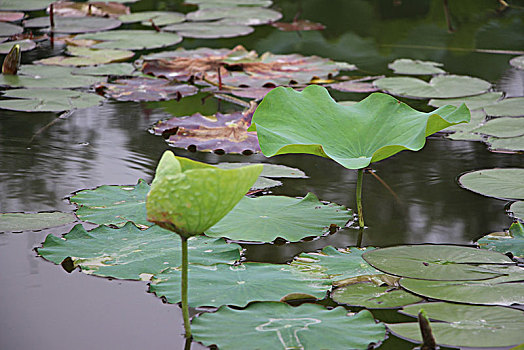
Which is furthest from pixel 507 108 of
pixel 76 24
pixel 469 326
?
pixel 76 24

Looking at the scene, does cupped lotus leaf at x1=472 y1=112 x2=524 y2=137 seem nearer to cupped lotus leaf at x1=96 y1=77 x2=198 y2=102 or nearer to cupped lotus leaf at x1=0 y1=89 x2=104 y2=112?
cupped lotus leaf at x1=96 y1=77 x2=198 y2=102

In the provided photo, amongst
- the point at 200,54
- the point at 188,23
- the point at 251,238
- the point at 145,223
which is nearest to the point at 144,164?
the point at 145,223

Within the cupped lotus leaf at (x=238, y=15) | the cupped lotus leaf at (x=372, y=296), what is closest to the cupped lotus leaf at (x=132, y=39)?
the cupped lotus leaf at (x=238, y=15)

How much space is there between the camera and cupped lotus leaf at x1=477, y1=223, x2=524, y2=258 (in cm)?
115

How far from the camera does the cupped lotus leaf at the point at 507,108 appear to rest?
2008mm

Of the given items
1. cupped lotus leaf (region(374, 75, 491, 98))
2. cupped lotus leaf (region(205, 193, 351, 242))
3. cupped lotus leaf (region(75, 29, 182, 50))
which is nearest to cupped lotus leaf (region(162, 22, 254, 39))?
cupped lotus leaf (region(75, 29, 182, 50))

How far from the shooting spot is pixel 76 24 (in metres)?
3.48

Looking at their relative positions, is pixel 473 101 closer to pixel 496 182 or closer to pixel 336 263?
pixel 496 182

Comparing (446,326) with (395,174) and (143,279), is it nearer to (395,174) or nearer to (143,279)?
(143,279)

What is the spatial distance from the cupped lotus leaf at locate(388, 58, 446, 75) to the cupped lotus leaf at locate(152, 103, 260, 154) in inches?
35.6

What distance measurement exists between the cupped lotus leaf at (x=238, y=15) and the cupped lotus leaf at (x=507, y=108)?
1.90 m

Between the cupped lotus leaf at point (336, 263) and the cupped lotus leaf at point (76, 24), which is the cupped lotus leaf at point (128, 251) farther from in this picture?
the cupped lotus leaf at point (76, 24)

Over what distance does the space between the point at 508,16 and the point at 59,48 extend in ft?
8.49

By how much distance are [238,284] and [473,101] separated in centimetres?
146
